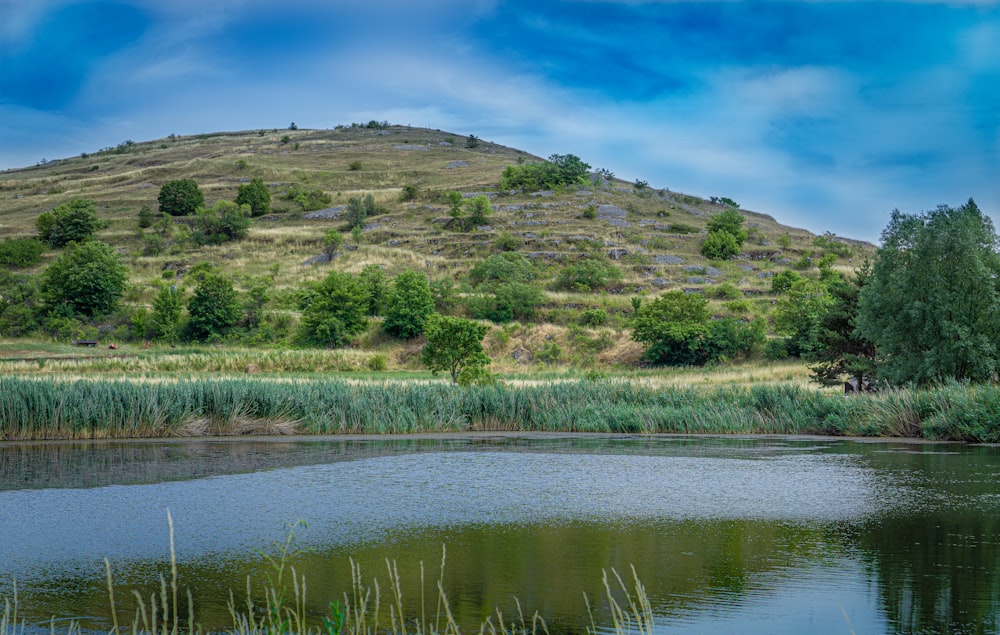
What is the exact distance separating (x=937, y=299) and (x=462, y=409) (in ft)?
48.5

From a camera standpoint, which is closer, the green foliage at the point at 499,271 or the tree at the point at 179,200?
the green foliage at the point at 499,271

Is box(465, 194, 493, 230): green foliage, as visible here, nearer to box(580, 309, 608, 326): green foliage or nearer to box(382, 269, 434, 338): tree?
box(580, 309, 608, 326): green foliage

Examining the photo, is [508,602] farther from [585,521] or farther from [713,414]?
[713,414]

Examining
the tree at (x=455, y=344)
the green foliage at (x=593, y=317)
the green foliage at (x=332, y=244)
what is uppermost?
the green foliage at (x=332, y=244)

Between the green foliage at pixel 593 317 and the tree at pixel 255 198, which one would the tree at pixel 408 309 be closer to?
the green foliage at pixel 593 317

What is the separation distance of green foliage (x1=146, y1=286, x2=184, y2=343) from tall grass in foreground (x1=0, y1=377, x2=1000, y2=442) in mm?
37064

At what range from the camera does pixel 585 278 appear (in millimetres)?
75000

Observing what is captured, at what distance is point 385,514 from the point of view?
13.5 m

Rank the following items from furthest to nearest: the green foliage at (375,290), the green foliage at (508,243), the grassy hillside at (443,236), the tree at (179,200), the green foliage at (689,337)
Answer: the tree at (179,200) → the green foliage at (508,243) → the grassy hillside at (443,236) → the green foliage at (375,290) → the green foliage at (689,337)

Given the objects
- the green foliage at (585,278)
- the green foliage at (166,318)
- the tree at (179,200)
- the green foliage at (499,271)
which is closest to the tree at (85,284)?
the green foliage at (166,318)

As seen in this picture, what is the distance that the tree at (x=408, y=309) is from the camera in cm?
5916

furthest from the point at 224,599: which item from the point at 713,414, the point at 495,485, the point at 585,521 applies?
the point at 713,414

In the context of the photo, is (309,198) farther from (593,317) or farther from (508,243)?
(593,317)

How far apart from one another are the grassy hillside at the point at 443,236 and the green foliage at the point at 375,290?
5.31 m
